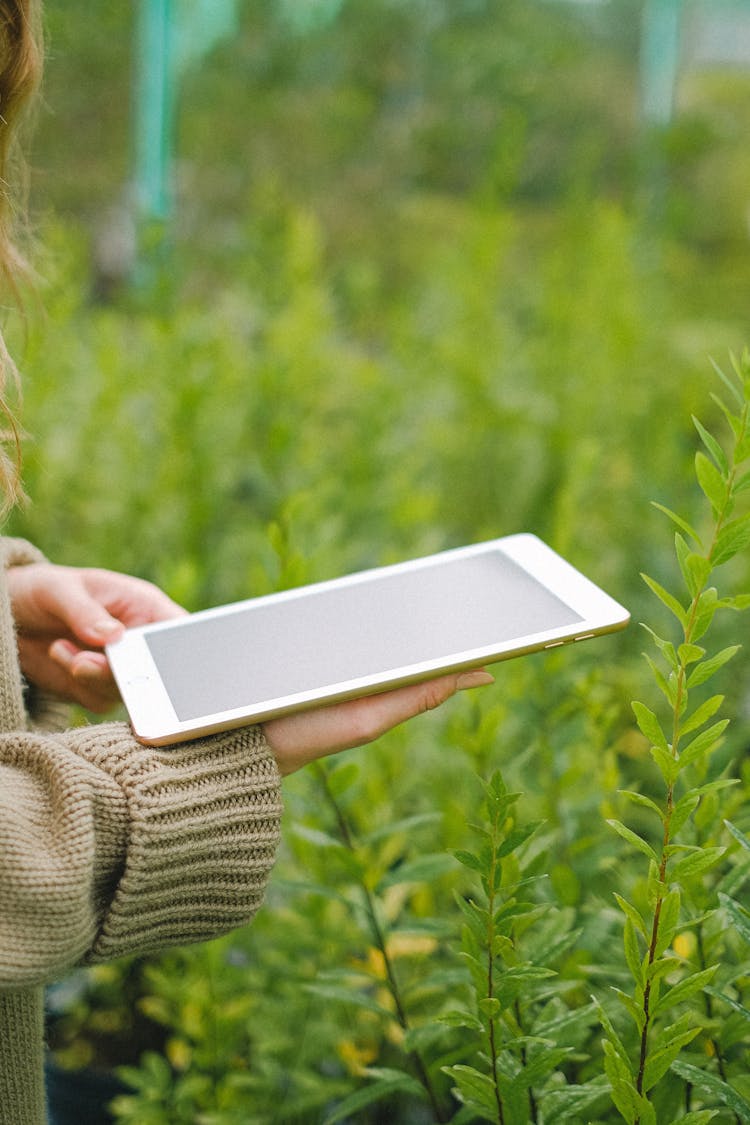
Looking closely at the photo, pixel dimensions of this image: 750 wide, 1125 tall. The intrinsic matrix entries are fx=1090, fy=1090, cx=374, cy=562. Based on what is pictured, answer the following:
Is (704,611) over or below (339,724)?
over

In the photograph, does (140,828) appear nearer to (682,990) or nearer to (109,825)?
(109,825)

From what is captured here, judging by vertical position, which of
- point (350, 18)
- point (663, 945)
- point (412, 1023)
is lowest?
point (412, 1023)

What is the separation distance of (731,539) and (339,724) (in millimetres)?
276

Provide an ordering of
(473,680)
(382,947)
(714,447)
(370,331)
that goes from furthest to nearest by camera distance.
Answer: (370,331), (382,947), (473,680), (714,447)

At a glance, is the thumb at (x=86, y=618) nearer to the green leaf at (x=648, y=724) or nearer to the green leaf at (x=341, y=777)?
the green leaf at (x=341, y=777)

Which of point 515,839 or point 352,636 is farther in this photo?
point 352,636

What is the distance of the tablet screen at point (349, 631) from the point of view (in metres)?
0.71

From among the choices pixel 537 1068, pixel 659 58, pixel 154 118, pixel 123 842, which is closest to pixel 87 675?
pixel 123 842

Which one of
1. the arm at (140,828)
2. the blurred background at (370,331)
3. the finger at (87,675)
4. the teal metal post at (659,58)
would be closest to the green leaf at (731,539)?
the arm at (140,828)

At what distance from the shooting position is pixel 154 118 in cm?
332

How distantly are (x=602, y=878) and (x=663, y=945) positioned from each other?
44 cm

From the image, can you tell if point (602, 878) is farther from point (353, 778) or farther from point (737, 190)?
point (737, 190)

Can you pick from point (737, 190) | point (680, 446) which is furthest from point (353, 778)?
point (737, 190)

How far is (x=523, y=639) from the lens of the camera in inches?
28.0
